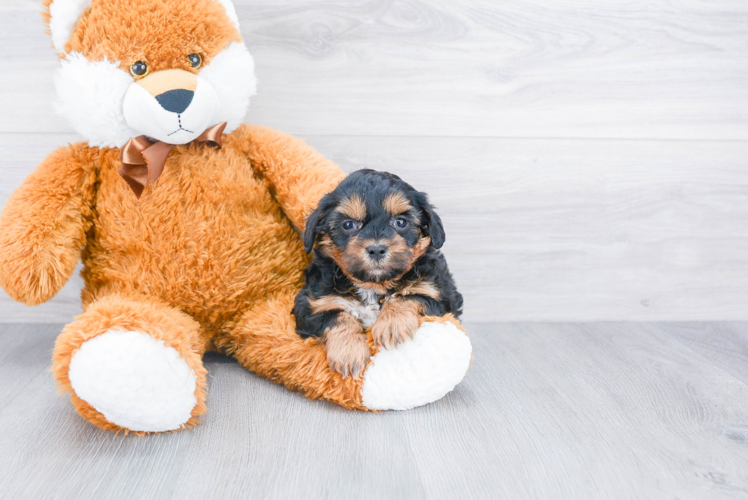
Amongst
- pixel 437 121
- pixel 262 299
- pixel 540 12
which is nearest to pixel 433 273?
pixel 262 299

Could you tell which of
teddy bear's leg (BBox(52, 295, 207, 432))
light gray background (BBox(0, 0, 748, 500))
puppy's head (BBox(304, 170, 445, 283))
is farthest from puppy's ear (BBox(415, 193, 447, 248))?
teddy bear's leg (BBox(52, 295, 207, 432))

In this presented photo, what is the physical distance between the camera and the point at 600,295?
2.16m

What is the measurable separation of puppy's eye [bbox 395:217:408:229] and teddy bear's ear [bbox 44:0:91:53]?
3.10 feet

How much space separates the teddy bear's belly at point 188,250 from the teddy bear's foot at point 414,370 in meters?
0.46

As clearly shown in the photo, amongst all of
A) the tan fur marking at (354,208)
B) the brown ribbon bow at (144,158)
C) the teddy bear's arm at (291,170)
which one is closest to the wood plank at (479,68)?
the teddy bear's arm at (291,170)

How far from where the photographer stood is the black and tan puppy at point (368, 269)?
4.50 ft

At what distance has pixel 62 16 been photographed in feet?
Answer: 4.57

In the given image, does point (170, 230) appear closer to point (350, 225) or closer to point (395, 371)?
point (350, 225)

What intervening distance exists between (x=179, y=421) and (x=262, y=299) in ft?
1.52

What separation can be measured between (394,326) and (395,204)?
301 millimetres

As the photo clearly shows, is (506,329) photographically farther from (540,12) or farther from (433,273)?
(540,12)

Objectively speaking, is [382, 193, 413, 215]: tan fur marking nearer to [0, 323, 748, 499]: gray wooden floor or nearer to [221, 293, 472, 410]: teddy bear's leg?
[221, 293, 472, 410]: teddy bear's leg

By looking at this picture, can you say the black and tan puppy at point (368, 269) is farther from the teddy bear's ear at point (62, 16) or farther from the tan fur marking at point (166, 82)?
the teddy bear's ear at point (62, 16)

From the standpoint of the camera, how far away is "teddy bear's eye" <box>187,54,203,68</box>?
4.79 feet
